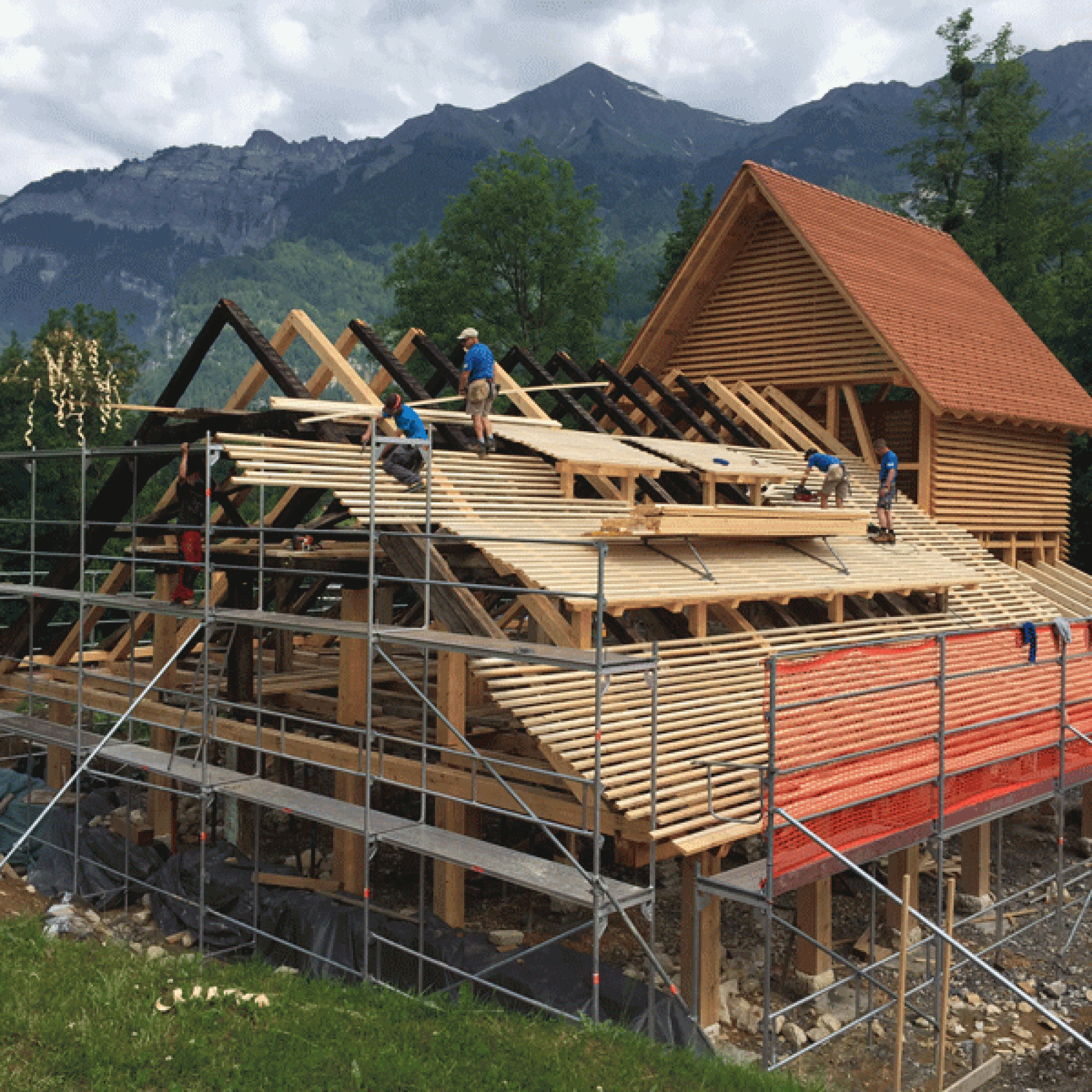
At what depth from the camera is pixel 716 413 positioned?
19438mm

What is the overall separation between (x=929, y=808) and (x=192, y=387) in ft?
378

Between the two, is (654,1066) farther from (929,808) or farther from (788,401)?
(788,401)

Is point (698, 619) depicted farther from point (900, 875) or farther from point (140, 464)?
point (140, 464)

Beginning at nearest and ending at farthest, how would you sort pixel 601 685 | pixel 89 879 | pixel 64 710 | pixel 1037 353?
1. pixel 601 685
2. pixel 89 879
3. pixel 64 710
4. pixel 1037 353

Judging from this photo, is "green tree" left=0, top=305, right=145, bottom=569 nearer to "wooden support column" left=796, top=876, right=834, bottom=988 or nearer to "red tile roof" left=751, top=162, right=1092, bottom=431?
"red tile roof" left=751, top=162, right=1092, bottom=431

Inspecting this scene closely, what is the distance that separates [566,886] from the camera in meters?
8.66

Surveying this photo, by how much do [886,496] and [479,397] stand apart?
7.21m

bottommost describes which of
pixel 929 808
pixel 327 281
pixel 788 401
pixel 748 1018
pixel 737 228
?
pixel 748 1018

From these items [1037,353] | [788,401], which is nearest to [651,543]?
[788,401]

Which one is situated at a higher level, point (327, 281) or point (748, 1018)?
point (327, 281)

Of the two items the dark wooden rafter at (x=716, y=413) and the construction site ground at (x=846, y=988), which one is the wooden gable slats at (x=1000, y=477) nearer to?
the dark wooden rafter at (x=716, y=413)

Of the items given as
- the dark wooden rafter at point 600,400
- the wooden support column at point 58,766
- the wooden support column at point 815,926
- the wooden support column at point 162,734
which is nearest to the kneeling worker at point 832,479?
the dark wooden rafter at point 600,400

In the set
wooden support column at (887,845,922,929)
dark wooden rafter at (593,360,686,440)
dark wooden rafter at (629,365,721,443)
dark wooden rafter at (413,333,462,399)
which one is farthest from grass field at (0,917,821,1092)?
dark wooden rafter at (629,365,721,443)

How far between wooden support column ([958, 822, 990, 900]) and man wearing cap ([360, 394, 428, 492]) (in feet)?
26.7
